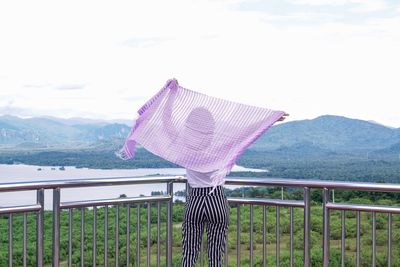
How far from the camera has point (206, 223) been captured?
466cm

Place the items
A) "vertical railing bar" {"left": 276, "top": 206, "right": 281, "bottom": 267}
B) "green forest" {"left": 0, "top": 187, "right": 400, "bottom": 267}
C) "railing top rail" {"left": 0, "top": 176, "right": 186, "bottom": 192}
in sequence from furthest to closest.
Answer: "vertical railing bar" {"left": 276, "top": 206, "right": 281, "bottom": 267}, "green forest" {"left": 0, "top": 187, "right": 400, "bottom": 267}, "railing top rail" {"left": 0, "top": 176, "right": 186, "bottom": 192}

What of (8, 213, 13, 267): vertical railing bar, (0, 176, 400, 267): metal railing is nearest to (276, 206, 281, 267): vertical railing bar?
(0, 176, 400, 267): metal railing

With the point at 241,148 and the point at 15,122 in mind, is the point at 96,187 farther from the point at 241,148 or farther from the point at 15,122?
the point at 15,122

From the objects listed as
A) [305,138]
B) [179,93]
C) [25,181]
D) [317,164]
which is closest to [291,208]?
[179,93]

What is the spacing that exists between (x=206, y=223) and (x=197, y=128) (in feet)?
2.37

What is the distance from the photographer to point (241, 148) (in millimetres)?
4586

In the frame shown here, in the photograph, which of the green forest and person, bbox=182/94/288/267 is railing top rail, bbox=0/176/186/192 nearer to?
the green forest

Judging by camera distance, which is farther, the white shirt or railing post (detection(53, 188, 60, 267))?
railing post (detection(53, 188, 60, 267))

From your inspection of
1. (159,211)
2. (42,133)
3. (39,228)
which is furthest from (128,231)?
(42,133)

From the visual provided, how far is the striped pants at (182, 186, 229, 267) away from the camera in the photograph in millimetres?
4488

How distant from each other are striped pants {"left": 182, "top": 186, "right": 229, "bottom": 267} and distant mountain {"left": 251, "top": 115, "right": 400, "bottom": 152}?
25.2m

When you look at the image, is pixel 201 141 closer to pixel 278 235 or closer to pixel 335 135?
pixel 278 235

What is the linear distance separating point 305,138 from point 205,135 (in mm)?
32114

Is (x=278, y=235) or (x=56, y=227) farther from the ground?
(x=56, y=227)
